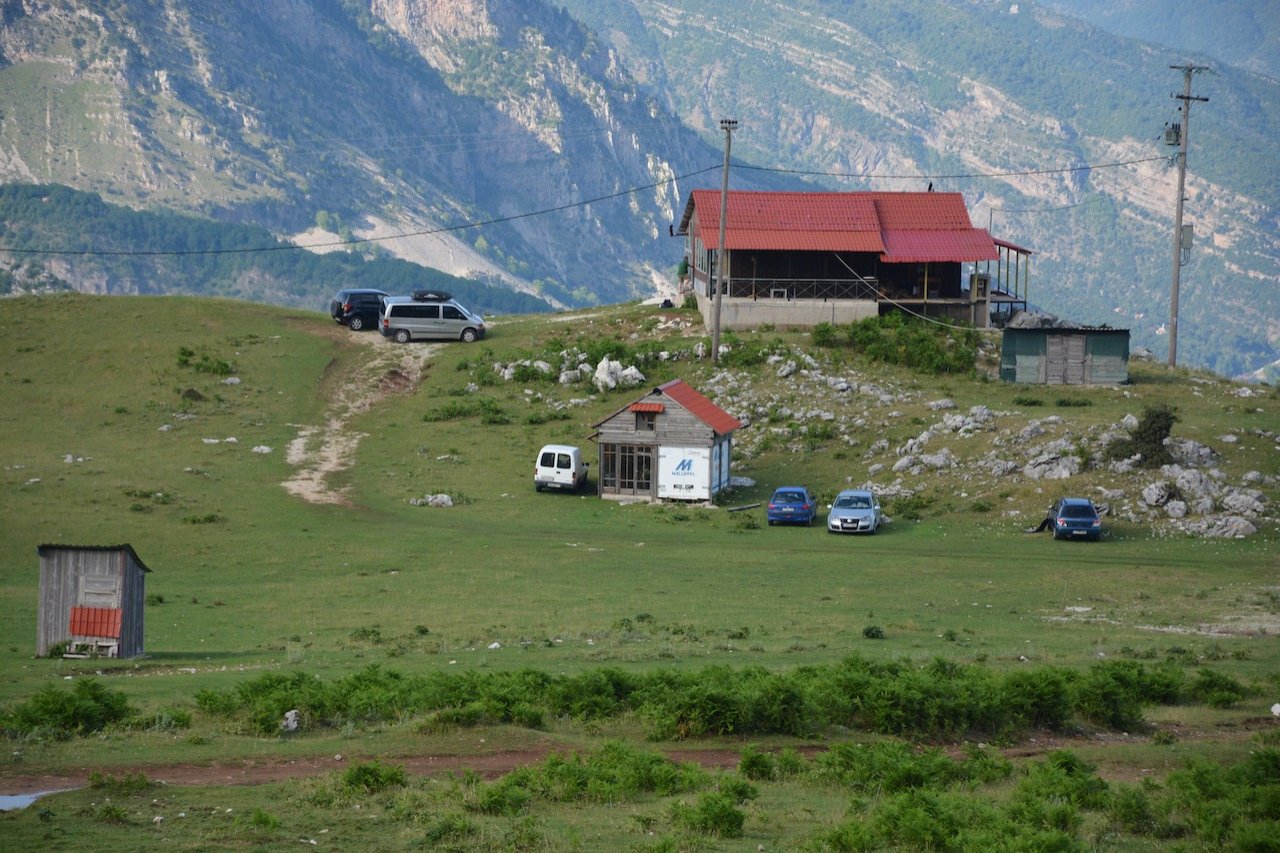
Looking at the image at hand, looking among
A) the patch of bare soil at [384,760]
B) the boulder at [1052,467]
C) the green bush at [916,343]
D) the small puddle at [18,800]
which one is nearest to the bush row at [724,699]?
the patch of bare soil at [384,760]

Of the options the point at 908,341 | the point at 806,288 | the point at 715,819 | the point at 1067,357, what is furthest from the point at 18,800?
the point at 806,288

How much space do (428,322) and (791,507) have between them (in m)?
32.9

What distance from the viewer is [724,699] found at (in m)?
28.8

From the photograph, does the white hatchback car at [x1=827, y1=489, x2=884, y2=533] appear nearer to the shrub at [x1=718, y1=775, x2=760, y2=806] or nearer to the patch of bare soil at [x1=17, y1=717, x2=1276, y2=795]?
the patch of bare soil at [x1=17, y1=717, x2=1276, y2=795]

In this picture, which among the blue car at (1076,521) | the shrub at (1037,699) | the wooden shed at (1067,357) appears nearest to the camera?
the shrub at (1037,699)

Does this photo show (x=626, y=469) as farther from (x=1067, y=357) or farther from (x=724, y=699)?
(x=724, y=699)

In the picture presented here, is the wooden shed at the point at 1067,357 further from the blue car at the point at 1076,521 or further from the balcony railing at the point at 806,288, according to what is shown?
the blue car at the point at 1076,521

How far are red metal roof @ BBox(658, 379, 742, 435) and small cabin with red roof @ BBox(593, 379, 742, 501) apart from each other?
0.04 metres

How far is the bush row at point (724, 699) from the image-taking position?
28688 mm

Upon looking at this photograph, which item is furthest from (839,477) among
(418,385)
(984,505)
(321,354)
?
(321,354)

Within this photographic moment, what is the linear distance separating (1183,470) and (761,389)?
20714 mm

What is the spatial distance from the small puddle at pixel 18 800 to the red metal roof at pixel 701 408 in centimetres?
4142

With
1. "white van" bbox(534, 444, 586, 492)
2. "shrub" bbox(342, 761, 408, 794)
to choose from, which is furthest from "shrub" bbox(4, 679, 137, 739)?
"white van" bbox(534, 444, 586, 492)

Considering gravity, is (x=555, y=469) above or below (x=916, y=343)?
below
